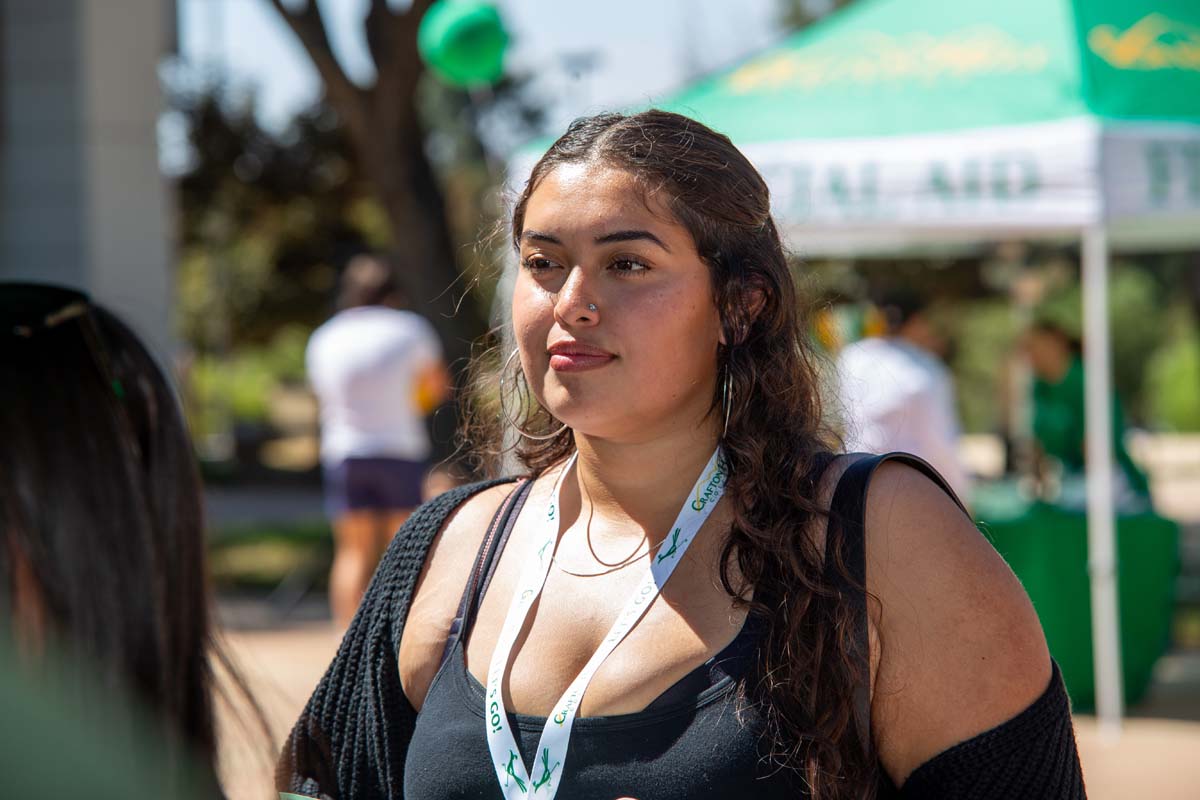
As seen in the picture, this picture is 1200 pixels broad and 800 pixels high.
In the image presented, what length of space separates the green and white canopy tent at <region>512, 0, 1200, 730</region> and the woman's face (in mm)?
3246

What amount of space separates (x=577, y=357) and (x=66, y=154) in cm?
842

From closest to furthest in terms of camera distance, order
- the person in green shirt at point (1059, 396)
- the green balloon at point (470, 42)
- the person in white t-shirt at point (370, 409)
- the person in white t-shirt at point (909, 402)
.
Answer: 1. the person in white t-shirt at point (909, 402)
2. the person in white t-shirt at point (370, 409)
3. the person in green shirt at point (1059, 396)
4. the green balloon at point (470, 42)

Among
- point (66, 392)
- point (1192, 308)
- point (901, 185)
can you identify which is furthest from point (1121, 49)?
point (1192, 308)

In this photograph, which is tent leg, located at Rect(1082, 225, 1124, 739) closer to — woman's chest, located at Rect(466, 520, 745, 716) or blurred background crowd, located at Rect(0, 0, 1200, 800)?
blurred background crowd, located at Rect(0, 0, 1200, 800)

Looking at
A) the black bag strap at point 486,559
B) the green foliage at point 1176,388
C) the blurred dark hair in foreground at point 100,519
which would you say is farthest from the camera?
the green foliage at point 1176,388

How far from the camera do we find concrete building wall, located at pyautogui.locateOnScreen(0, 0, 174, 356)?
9289 millimetres

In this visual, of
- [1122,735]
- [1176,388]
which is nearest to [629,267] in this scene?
[1122,735]

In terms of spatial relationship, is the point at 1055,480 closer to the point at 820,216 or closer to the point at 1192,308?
the point at 820,216

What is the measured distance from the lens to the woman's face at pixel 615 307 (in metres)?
1.84

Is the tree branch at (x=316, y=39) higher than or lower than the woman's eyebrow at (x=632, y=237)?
higher

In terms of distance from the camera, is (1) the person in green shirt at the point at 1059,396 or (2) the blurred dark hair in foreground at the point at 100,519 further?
(1) the person in green shirt at the point at 1059,396

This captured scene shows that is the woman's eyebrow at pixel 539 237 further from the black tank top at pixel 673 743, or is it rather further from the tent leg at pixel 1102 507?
the tent leg at pixel 1102 507

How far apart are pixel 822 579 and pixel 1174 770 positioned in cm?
392

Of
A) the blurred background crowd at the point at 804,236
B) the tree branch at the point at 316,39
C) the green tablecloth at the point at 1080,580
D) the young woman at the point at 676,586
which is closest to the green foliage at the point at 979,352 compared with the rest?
the blurred background crowd at the point at 804,236
